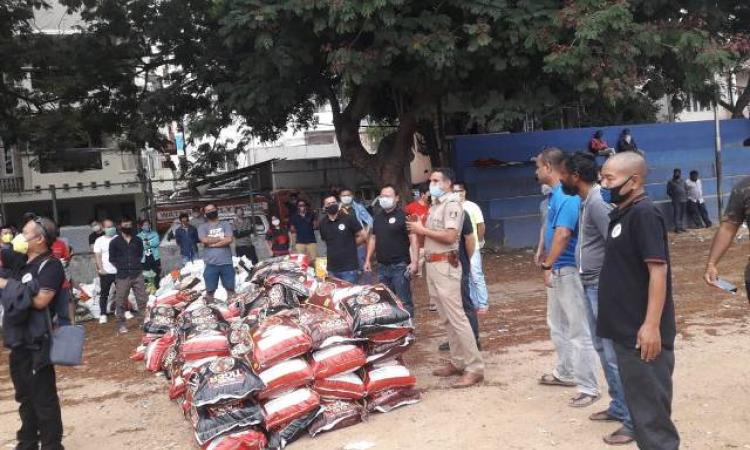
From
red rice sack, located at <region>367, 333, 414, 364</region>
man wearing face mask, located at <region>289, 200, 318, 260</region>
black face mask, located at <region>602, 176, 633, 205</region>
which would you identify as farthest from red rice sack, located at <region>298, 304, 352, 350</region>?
man wearing face mask, located at <region>289, 200, 318, 260</region>

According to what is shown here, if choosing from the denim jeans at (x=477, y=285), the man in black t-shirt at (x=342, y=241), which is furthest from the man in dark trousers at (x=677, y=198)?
the man in black t-shirt at (x=342, y=241)

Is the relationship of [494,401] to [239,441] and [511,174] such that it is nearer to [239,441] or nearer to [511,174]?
[239,441]

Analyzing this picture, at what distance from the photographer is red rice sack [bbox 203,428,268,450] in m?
4.76

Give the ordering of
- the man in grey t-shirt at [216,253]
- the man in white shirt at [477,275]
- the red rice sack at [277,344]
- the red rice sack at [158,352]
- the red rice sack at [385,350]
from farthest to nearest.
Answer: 1. the man in grey t-shirt at [216,253]
2. the man in white shirt at [477,275]
3. the red rice sack at [158,352]
4. the red rice sack at [385,350]
5. the red rice sack at [277,344]

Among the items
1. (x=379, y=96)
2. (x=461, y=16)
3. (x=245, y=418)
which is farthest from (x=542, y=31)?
(x=245, y=418)

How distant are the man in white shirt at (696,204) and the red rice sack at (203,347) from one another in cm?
1532

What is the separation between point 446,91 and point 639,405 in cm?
1031

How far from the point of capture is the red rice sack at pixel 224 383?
4.76 m

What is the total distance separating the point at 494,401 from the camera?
5500mm

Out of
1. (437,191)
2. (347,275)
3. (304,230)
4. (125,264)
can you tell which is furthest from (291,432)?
(304,230)

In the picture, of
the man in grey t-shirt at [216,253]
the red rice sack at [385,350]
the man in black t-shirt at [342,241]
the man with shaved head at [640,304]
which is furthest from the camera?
the man in grey t-shirt at [216,253]

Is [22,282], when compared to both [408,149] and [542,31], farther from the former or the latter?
[408,149]

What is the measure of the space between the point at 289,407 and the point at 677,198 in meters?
15.3

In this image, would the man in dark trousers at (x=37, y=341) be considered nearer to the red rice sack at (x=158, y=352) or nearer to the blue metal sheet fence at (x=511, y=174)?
the red rice sack at (x=158, y=352)
